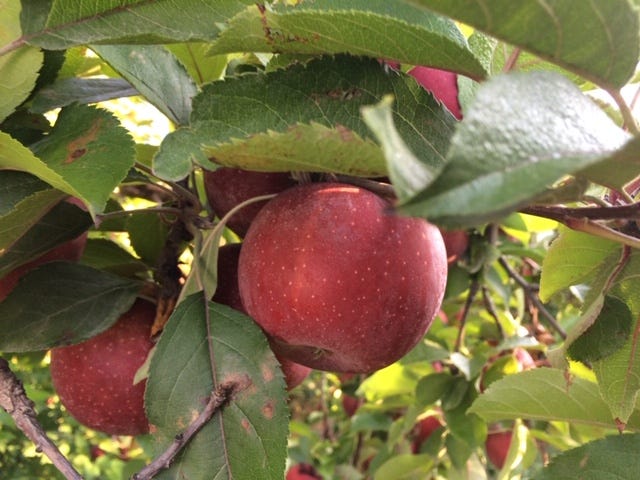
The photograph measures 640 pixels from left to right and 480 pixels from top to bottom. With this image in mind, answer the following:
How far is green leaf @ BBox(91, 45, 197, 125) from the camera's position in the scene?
0.69m

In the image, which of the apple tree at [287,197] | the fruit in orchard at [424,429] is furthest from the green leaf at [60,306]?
the fruit in orchard at [424,429]

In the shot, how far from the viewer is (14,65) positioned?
26.8 inches

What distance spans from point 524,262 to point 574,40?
1507mm

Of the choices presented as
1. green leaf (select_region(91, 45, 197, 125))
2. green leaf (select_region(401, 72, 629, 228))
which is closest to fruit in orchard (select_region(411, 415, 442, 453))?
green leaf (select_region(91, 45, 197, 125))

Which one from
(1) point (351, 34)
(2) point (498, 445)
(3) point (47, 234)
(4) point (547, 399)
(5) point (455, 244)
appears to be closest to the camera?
(1) point (351, 34)

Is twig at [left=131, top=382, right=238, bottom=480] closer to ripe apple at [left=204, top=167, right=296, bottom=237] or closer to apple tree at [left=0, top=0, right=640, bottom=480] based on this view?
apple tree at [left=0, top=0, right=640, bottom=480]

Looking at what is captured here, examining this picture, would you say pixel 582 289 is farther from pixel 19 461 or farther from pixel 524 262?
pixel 19 461

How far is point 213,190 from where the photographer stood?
0.80 meters

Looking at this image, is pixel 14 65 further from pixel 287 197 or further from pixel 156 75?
pixel 287 197

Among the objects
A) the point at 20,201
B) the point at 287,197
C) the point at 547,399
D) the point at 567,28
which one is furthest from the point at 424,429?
the point at 567,28

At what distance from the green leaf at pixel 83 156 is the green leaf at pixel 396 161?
312 mm

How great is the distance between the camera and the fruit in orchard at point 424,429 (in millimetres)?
1697

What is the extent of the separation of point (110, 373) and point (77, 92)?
12.9 inches

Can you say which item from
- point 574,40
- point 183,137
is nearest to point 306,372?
point 183,137
